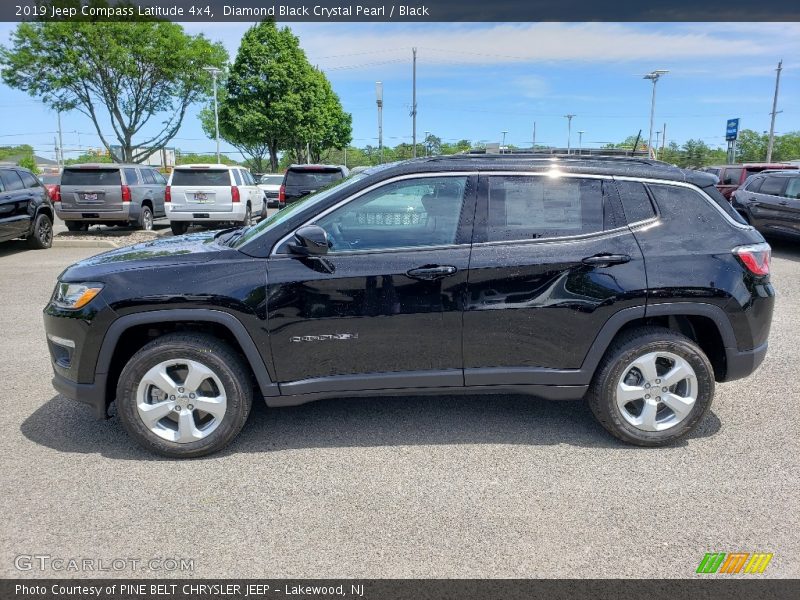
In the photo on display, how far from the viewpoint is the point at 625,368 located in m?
3.71

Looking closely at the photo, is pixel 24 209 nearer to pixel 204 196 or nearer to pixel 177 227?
pixel 177 227

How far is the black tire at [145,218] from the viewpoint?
15.1 meters

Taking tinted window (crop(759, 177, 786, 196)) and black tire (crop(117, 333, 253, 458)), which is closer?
black tire (crop(117, 333, 253, 458))

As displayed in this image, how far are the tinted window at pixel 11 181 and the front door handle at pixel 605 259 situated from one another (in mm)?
11574

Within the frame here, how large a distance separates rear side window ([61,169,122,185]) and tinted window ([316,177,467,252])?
12444 mm

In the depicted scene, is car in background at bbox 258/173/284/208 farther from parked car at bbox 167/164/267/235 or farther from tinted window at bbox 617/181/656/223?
tinted window at bbox 617/181/656/223

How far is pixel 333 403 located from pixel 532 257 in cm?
186

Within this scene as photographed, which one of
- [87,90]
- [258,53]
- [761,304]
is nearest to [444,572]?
[761,304]

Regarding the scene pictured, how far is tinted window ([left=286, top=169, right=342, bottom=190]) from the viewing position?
49.9ft

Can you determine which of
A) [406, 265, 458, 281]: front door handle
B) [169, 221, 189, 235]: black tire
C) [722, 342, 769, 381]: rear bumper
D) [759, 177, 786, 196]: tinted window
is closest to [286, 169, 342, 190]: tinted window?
[169, 221, 189, 235]: black tire

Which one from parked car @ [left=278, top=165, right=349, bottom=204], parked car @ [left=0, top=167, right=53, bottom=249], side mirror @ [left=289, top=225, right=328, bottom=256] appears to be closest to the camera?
side mirror @ [left=289, top=225, right=328, bottom=256]

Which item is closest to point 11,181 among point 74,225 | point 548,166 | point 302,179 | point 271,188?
point 74,225

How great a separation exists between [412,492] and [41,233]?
39.5 ft

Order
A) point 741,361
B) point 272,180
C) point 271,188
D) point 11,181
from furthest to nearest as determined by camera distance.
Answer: point 272,180 < point 271,188 < point 11,181 < point 741,361
